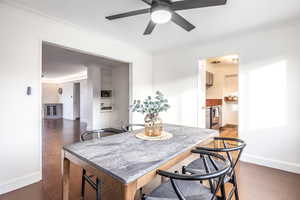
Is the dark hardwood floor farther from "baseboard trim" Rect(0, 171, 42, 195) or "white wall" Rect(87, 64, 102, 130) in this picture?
"white wall" Rect(87, 64, 102, 130)

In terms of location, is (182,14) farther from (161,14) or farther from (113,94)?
(113,94)

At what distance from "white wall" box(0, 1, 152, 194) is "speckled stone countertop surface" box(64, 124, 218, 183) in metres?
1.21

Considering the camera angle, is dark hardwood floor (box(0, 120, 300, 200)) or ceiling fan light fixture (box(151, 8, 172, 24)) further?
dark hardwood floor (box(0, 120, 300, 200))

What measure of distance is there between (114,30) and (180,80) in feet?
6.11

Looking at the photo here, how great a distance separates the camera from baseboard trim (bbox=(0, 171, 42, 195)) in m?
1.87

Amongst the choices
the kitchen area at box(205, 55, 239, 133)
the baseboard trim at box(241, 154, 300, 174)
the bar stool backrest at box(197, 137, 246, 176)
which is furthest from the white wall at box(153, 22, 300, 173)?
→ the kitchen area at box(205, 55, 239, 133)

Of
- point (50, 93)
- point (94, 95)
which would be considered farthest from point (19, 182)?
point (50, 93)

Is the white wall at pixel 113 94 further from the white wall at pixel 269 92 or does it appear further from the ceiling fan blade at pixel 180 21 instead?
the ceiling fan blade at pixel 180 21

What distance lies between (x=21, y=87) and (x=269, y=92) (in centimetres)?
375

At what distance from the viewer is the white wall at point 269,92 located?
7.98ft

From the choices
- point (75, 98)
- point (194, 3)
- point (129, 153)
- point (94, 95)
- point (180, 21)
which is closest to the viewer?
point (129, 153)

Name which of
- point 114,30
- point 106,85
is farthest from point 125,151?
point 106,85

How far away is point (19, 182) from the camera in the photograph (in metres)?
1.97

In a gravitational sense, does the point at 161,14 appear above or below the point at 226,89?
above
